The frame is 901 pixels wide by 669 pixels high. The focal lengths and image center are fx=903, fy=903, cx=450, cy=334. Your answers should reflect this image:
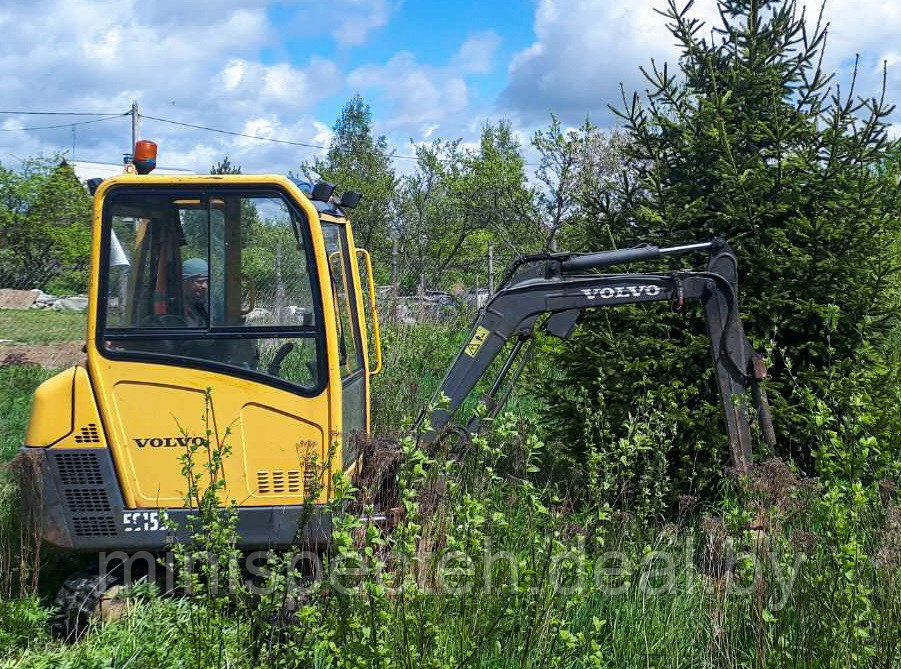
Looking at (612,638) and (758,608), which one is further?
(612,638)

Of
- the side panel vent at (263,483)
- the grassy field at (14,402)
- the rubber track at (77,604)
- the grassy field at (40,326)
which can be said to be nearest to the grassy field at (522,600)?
the rubber track at (77,604)

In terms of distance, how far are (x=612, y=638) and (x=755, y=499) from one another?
100 cm

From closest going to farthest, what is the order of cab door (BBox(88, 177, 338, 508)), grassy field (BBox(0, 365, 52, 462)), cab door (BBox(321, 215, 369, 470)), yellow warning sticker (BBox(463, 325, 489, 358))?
cab door (BBox(88, 177, 338, 508)) < cab door (BBox(321, 215, 369, 470)) < yellow warning sticker (BBox(463, 325, 489, 358)) < grassy field (BBox(0, 365, 52, 462))

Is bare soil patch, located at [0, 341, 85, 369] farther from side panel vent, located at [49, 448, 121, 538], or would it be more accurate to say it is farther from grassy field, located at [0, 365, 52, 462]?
side panel vent, located at [49, 448, 121, 538]

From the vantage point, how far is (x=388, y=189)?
23.8m

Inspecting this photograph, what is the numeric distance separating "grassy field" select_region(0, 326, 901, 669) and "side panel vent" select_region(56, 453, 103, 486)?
27.6 inches

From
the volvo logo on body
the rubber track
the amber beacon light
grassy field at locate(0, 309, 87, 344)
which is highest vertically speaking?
grassy field at locate(0, 309, 87, 344)

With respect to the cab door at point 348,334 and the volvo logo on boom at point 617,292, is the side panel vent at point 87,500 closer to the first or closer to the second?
the cab door at point 348,334

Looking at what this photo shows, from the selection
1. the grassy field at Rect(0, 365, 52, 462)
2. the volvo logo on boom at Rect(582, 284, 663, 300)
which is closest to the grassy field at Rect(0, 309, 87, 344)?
the grassy field at Rect(0, 365, 52, 462)

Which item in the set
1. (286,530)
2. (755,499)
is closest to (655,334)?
(755,499)

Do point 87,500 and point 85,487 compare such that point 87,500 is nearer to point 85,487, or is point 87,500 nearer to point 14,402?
point 85,487

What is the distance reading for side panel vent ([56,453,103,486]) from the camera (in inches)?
194

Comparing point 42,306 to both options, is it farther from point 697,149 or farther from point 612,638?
point 612,638

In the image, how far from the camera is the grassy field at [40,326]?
640 inches
